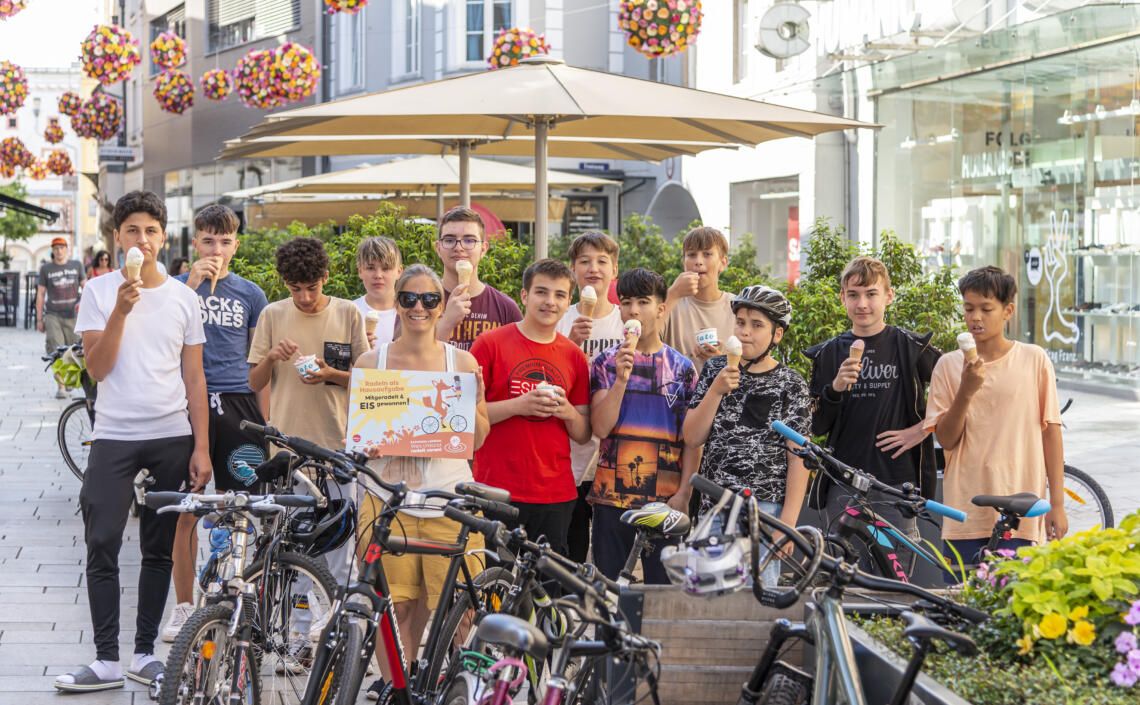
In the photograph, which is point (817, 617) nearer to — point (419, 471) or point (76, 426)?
point (419, 471)

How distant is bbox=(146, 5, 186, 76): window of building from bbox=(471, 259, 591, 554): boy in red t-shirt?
3109cm

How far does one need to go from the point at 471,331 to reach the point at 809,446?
218 centimetres

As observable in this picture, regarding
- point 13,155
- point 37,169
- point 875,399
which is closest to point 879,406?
point 875,399

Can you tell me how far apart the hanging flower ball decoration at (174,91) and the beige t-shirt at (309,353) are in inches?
754

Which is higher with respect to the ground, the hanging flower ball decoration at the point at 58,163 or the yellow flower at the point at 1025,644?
the hanging flower ball decoration at the point at 58,163

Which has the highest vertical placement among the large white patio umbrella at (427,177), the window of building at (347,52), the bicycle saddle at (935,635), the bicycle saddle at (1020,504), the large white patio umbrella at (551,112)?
the window of building at (347,52)

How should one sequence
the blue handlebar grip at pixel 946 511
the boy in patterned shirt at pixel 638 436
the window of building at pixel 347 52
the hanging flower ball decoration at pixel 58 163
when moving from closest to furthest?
the blue handlebar grip at pixel 946 511
the boy in patterned shirt at pixel 638 436
the window of building at pixel 347 52
the hanging flower ball decoration at pixel 58 163

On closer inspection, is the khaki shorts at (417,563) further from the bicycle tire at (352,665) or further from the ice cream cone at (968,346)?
the ice cream cone at (968,346)

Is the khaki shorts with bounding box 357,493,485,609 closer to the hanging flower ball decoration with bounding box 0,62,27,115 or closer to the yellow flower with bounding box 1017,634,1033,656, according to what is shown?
the yellow flower with bounding box 1017,634,1033,656

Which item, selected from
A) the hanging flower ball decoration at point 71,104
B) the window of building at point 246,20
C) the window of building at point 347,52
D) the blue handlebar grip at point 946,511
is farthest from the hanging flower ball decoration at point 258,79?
the blue handlebar grip at point 946,511

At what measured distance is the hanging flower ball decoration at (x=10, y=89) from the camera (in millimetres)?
22203

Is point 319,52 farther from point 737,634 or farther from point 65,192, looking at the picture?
point 65,192

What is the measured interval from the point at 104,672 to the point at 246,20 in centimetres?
2815

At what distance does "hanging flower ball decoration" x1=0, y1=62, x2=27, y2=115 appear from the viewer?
22.2 metres
